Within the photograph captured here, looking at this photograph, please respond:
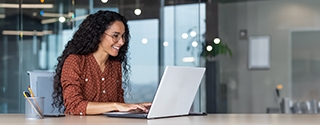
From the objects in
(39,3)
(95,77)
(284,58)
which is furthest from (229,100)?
(95,77)

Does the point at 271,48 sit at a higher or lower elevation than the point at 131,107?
higher

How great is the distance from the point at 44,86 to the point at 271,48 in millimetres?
5367

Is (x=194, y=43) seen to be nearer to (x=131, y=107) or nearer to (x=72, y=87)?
(x=72, y=87)

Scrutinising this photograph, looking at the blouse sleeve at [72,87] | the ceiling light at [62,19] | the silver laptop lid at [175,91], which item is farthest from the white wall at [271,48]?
the silver laptop lid at [175,91]

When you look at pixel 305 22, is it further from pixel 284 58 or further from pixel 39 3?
pixel 39 3

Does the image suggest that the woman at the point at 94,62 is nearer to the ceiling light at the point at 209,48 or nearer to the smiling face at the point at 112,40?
the smiling face at the point at 112,40

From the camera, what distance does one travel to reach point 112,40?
10.1 feet

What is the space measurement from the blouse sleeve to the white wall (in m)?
5.04

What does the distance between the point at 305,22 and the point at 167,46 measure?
2.51 metres

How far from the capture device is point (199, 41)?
21.1 feet

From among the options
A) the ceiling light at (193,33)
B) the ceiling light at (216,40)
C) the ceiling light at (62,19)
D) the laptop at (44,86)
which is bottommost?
the laptop at (44,86)

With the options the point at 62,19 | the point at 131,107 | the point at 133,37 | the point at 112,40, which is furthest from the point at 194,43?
the point at 131,107

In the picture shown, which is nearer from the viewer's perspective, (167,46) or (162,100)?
(162,100)

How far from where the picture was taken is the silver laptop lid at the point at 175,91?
2.22 meters
